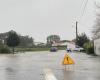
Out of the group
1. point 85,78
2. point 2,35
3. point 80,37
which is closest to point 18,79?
point 85,78

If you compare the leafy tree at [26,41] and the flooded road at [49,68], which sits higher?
the leafy tree at [26,41]

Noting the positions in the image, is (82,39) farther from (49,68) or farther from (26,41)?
(26,41)

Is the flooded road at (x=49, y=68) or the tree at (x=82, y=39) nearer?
the flooded road at (x=49, y=68)

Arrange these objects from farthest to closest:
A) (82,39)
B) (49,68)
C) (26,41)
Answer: (26,41), (82,39), (49,68)

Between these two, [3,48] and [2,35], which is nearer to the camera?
[3,48]

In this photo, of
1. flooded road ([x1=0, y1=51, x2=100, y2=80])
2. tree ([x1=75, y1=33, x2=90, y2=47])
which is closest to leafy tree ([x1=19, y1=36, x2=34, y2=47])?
tree ([x1=75, y1=33, x2=90, y2=47])

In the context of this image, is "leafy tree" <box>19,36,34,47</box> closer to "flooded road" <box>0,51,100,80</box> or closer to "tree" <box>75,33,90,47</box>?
"tree" <box>75,33,90,47</box>

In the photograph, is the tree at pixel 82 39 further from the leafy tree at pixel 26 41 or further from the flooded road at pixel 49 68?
the leafy tree at pixel 26 41

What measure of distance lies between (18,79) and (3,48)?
76589 millimetres

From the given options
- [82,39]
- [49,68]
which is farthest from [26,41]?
[49,68]

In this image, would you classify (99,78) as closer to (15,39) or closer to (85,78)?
(85,78)

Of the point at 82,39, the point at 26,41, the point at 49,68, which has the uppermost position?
the point at 26,41

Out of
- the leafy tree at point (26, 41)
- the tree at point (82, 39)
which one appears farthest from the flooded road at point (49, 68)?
the leafy tree at point (26, 41)

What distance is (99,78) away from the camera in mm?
17828
